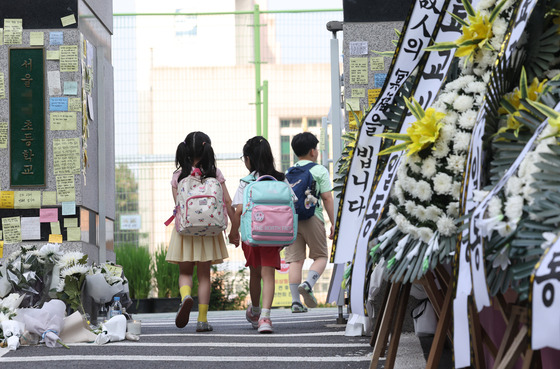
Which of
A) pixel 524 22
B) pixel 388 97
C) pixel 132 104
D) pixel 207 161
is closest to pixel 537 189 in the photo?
pixel 524 22

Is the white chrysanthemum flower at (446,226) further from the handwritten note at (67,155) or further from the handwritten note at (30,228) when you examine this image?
the handwritten note at (30,228)

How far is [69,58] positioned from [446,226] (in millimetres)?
4650

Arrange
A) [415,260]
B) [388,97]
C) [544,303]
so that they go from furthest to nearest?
[388,97] < [415,260] < [544,303]

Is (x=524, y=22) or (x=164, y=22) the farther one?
(x=164, y=22)

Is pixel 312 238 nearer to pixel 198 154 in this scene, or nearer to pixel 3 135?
pixel 198 154

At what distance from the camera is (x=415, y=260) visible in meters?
2.97

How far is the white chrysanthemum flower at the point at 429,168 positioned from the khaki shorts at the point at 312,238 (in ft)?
14.0

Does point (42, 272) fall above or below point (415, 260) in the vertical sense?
below

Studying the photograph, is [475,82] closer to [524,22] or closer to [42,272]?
[524,22]

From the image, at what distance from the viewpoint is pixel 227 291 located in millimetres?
11109

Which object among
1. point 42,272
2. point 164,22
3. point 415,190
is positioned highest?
point 164,22

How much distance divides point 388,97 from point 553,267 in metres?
1.77

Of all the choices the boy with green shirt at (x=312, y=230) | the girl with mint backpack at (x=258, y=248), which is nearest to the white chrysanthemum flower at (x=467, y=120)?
the girl with mint backpack at (x=258, y=248)

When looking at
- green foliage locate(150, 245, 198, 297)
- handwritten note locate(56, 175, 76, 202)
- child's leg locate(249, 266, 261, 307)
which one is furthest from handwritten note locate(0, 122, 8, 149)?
green foliage locate(150, 245, 198, 297)
